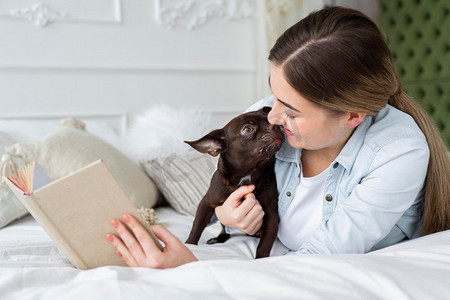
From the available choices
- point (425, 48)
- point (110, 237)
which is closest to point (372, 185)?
point (110, 237)

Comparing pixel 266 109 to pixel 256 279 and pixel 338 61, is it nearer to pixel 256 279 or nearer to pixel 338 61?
pixel 338 61

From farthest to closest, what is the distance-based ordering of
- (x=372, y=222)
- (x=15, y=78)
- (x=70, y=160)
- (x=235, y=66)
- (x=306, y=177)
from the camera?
1. (x=235, y=66)
2. (x=15, y=78)
3. (x=70, y=160)
4. (x=306, y=177)
5. (x=372, y=222)

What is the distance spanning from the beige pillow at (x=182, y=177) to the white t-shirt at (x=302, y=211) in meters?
0.73

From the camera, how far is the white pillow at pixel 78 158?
1.85 meters

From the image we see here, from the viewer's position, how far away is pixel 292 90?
1150mm

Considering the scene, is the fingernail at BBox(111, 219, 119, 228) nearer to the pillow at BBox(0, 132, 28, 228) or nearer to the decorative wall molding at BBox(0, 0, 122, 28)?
the pillow at BBox(0, 132, 28, 228)

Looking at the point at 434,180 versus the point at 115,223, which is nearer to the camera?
the point at 115,223

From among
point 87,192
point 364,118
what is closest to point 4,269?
point 87,192

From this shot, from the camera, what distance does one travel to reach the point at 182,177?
2092mm

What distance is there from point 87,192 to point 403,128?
79 cm

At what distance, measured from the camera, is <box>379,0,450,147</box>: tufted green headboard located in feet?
12.0

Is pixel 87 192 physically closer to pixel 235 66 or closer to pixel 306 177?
pixel 306 177

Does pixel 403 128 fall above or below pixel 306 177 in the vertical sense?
above

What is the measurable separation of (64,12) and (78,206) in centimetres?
222
